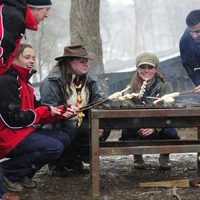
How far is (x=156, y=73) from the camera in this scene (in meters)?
5.29

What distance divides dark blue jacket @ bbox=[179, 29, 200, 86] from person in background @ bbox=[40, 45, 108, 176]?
7.30 feet

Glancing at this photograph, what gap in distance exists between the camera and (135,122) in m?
4.32

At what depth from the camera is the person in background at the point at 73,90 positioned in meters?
4.64

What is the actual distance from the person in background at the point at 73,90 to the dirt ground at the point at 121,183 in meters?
0.37

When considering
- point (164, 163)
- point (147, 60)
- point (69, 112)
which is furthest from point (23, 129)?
point (164, 163)

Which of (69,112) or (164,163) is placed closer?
(69,112)

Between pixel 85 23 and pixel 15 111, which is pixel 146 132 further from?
pixel 85 23

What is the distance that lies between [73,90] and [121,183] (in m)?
1.18

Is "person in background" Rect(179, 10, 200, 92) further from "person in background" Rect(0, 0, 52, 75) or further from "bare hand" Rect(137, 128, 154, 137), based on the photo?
"person in background" Rect(0, 0, 52, 75)

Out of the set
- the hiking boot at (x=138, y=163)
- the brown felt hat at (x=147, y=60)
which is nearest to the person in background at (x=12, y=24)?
the brown felt hat at (x=147, y=60)

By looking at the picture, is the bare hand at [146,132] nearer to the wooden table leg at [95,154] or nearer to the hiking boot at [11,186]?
the wooden table leg at [95,154]

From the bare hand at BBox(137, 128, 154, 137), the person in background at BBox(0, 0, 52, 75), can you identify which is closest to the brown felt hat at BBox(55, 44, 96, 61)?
the person in background at BBox(0, 0, 52, 75)

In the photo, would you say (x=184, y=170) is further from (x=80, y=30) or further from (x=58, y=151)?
(x=80, y=30)

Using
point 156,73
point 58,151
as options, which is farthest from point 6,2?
point 156,73
